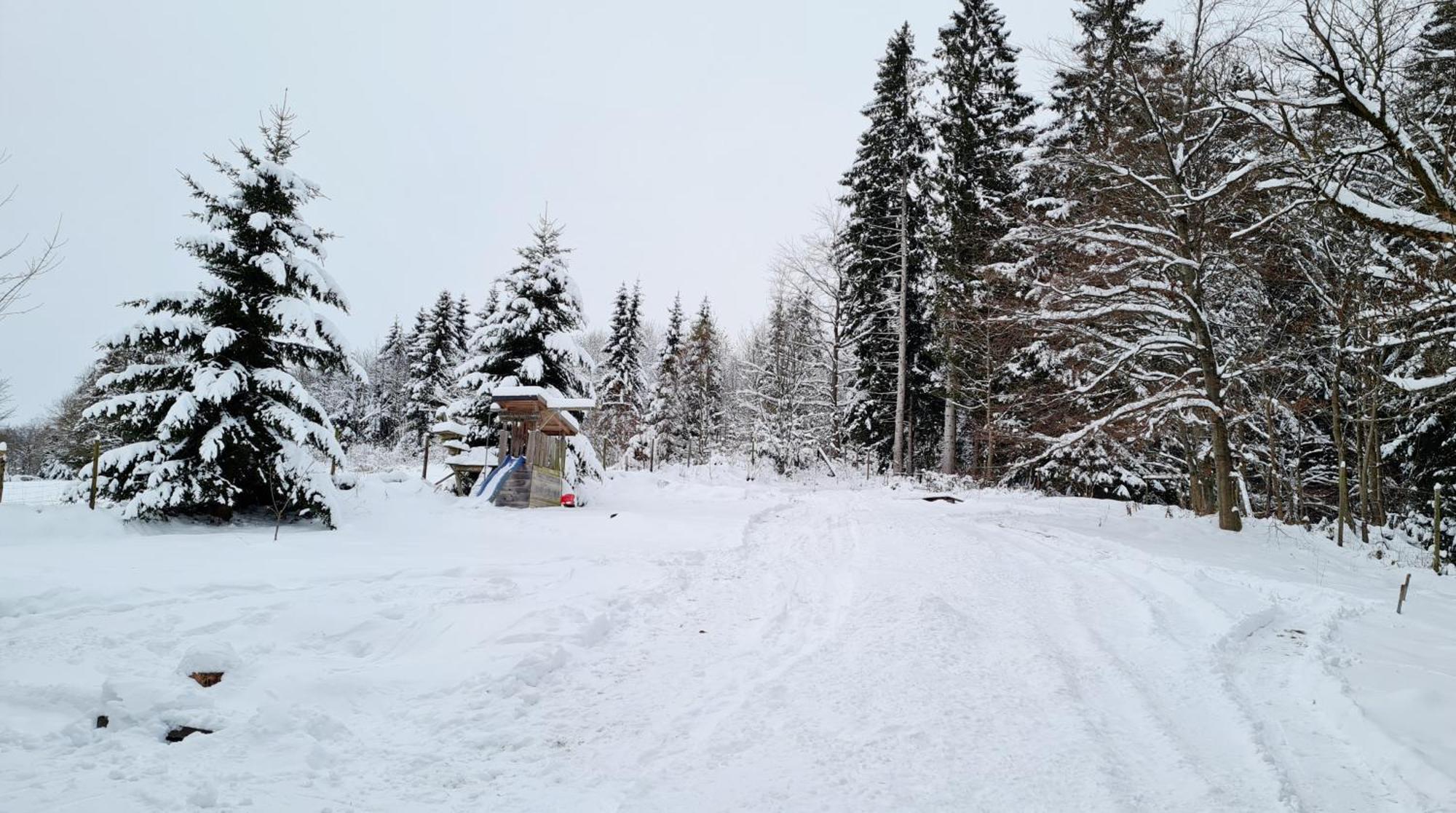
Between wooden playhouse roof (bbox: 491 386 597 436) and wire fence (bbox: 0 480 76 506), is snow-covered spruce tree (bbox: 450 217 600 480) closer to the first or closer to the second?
wooden playhouse roof (bbox: 491 386 597 436)

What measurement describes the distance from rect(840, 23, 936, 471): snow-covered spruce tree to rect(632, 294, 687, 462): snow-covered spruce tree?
11595mm

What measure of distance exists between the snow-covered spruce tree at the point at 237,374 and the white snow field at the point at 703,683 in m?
2.10

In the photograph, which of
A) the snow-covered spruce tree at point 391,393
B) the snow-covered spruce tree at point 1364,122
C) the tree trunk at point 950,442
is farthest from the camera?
the snow-covered spruce tree at point 391,393

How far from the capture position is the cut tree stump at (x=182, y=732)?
2.79m

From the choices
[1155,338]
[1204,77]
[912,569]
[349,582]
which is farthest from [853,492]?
[349,582]

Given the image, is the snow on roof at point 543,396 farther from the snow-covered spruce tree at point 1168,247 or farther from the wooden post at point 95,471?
the snow-covered spruce tree at point 1168,247

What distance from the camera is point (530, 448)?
563 inches

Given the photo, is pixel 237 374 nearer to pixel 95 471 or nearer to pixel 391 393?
pixel 95 471

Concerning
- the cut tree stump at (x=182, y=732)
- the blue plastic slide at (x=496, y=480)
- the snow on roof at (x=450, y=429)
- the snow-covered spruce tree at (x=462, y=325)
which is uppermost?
the snow-covered spruce tree at (x=462, y=325)

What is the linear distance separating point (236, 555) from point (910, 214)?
68.8 feet

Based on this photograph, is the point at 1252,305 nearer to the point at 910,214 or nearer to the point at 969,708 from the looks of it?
the point at 910,214

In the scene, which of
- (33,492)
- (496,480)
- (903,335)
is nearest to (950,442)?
(903,335)

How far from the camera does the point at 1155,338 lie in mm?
10805

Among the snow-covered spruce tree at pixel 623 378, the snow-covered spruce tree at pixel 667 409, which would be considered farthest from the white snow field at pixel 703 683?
the snow-covered spruce tree at pixel 623 378
